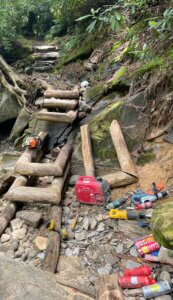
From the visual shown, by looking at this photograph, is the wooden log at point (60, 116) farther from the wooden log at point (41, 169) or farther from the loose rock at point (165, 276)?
the loose rock at point (165, 276)

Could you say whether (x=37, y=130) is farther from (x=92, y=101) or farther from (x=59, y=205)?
(x=59, y=205)

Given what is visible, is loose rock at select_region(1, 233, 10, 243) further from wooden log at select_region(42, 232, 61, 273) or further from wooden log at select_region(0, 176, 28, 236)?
wooden log at select_region(42, 232, 61, 273)

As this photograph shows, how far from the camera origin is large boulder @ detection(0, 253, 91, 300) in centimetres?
212

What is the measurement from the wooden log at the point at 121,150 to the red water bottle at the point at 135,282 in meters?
1.60

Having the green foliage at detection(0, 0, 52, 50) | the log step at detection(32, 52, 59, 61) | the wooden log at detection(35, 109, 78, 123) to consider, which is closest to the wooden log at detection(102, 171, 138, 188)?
the wooden log at detection(35, 109, 78, 123)

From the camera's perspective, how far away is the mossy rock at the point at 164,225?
2126 mm

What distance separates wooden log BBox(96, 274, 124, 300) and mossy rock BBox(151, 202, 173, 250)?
0.63 m

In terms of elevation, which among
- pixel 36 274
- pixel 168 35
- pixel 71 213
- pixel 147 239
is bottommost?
pixel 71 213

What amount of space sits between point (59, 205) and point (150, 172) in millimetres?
1392

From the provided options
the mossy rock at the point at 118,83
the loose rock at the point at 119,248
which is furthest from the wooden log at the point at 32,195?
the mossy rock at the point at 118,83

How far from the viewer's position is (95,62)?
697 cm

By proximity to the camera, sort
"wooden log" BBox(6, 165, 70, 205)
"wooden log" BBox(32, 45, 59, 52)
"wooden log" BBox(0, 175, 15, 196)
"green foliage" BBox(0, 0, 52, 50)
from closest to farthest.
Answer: "wooden log" BBox(6, 165, 70, 205) < "wooden log" BBox(0, 175, 15, 196) < "green foliage" BBox(0, 0, 52, 50) < "wooden log" BBox(32, 45, 59, 52)

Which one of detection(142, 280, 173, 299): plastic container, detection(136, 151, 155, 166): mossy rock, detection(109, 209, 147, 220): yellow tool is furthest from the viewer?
detection(136, 151, 155, 166): mossy rock

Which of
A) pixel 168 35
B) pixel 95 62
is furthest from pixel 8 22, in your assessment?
pixel 168 35
